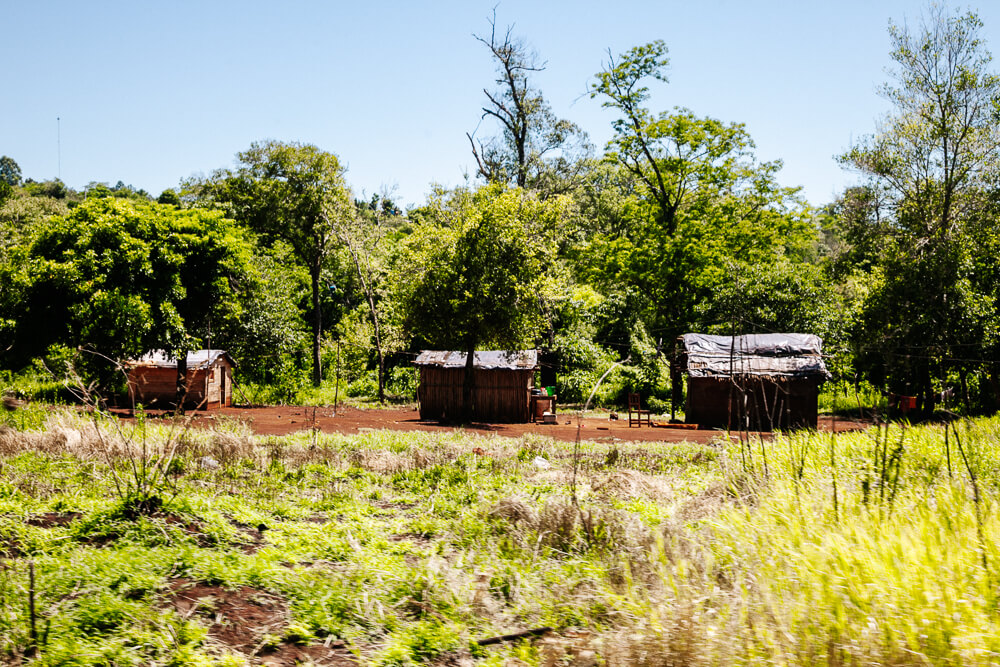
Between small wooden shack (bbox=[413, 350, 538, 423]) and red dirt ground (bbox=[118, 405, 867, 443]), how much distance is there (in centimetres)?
116

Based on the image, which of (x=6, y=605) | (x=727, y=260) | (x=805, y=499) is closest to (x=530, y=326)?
(x=727, y=260)

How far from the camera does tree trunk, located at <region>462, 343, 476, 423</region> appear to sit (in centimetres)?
2533

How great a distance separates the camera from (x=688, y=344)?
84.4ft

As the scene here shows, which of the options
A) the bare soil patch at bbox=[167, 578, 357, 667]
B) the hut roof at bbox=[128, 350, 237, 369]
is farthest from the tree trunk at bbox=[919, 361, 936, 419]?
the hut roof at bbox=[128, 350, 237, 369]

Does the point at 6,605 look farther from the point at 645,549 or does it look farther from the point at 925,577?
the point at 925,577

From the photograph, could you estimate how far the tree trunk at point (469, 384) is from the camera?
25.3 m

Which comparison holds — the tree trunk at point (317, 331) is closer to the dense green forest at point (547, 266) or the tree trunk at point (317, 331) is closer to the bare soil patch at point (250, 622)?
the dense green forest at point (547, 266)

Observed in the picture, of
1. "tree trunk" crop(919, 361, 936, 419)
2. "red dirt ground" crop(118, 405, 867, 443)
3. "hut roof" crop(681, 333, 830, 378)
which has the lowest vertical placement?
"red dirt ground" crop(118, 405, 867, 443)

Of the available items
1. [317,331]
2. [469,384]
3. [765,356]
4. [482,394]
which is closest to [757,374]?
[765,356]

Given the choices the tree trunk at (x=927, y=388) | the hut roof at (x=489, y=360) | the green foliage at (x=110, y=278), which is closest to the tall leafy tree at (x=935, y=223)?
the tree trunk at (x=927, y=388)

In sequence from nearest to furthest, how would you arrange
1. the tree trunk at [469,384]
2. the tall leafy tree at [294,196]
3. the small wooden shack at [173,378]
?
the tree trunk at [469,384] → the small wooden shack at [173,378] → the tall leafy tree at [294,196]

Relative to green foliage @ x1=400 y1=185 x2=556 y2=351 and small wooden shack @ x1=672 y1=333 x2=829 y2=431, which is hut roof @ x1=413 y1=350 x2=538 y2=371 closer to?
green foliage @ x1=400 y1=185 x2=556 y2=351

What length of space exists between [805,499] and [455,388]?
2099cm

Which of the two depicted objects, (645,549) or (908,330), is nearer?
(645,549)
